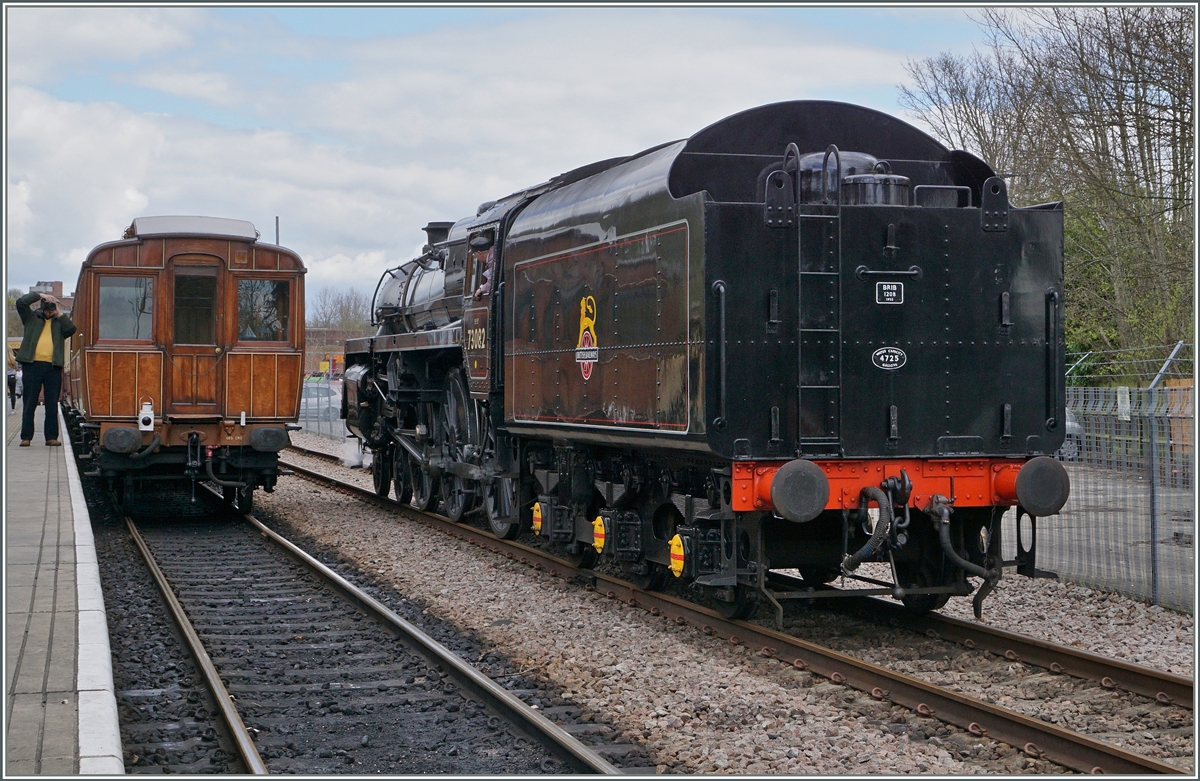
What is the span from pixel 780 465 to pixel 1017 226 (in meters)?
2.26

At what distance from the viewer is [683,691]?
6863mm

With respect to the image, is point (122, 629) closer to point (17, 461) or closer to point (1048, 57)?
point (17, 461)

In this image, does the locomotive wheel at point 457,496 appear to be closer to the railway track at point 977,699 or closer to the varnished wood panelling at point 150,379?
the varnished wood panelling at point 150,379

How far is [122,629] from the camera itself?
28.9 feet

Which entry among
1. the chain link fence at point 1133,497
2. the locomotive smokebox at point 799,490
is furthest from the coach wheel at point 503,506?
the locomotive smokebox at point 799,490

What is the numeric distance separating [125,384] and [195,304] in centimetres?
130

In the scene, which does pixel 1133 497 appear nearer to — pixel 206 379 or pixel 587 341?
pixel 587 341

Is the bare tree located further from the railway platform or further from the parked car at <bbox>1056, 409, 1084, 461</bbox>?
the railway platform

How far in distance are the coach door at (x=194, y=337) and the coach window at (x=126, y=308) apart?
0.84ft

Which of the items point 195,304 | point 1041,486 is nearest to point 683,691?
point 1041,486

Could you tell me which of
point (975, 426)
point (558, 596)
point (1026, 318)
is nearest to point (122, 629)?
point (558, 596)

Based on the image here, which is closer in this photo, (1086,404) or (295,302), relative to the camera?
(1086,404)

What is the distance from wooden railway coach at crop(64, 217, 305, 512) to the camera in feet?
45.4

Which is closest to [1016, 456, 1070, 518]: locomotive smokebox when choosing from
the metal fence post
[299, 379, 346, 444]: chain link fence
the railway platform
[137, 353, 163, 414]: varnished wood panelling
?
the metal fence post
